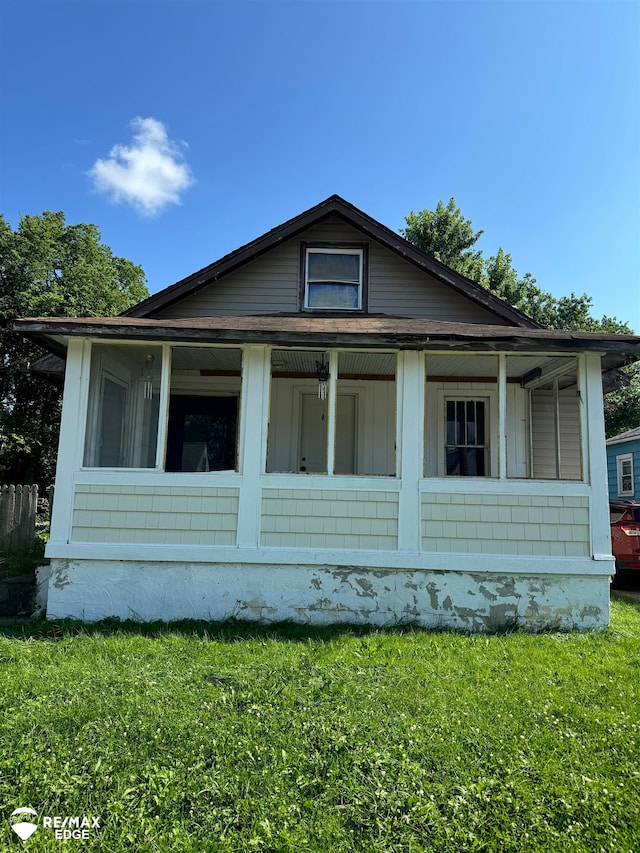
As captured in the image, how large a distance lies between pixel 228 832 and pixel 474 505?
174 inches

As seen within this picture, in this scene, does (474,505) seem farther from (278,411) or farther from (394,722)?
(278,411)

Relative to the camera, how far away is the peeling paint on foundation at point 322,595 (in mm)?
6148

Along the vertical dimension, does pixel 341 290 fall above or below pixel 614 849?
above

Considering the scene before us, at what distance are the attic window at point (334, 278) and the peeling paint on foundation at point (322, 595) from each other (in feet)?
14.7

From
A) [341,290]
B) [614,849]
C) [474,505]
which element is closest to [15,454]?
[341,290]

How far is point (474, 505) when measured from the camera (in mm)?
6289

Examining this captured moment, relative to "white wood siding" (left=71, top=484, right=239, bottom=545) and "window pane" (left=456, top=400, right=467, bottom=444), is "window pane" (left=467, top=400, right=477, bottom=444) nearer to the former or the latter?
"window pane" (left=456, top=400, right=467, bottom=444)

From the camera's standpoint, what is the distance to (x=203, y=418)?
9055 mm

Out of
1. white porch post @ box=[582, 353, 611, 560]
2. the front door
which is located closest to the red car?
white porch post @ box=[582, 353, 611, 560]

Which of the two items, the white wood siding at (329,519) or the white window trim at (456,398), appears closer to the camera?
the white wood siding at (329,519)

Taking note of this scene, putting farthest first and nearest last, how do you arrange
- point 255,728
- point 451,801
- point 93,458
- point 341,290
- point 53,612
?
point 341,290 < point 93,458 < point 53,612 < point 255,728 < point 451,801

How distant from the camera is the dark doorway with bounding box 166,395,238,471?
8.98 meters

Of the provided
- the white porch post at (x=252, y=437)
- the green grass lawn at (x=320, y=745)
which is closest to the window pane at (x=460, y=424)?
the white porch post at (x=252, y=437)

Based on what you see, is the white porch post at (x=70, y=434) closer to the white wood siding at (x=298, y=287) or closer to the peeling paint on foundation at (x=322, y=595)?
the peeling paint on foundation at (x=322, y=595)
